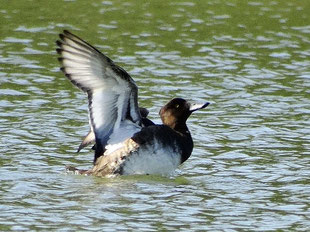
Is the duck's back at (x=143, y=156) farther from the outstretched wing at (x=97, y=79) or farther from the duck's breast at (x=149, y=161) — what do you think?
the outstretched wing at (x=97, y=79)

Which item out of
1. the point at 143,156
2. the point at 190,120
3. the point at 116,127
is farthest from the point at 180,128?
the point at 190,120

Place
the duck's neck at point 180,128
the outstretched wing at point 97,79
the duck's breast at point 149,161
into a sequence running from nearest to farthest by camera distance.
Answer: the outstretched wing at point 97,79, the duck's breast at point 149,161, the duck's neck at point 180,128

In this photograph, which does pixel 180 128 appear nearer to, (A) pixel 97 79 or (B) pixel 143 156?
(B) pixel 143 156

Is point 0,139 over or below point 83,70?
below

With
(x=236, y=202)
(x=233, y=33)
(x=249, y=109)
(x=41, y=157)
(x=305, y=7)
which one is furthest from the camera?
(x=305, y=7)

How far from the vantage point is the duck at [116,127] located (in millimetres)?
11125

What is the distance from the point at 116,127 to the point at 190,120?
3125 mm

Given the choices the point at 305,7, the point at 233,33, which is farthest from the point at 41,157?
the point at 305,7

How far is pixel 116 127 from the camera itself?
11672 mm

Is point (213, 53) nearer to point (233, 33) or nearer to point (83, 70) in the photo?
point (233, 33)

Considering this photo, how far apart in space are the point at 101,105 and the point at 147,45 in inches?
276

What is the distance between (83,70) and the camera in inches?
440

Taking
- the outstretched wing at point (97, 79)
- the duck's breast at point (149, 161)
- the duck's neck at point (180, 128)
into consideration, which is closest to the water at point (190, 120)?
the duck's breast at point (149, 161)

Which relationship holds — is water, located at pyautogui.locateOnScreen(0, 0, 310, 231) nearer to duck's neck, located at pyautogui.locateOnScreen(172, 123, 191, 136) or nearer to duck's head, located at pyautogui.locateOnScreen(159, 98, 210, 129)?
duck's neck, located at pyautogui.locateOnScreen(172, 123, 191, 136)
